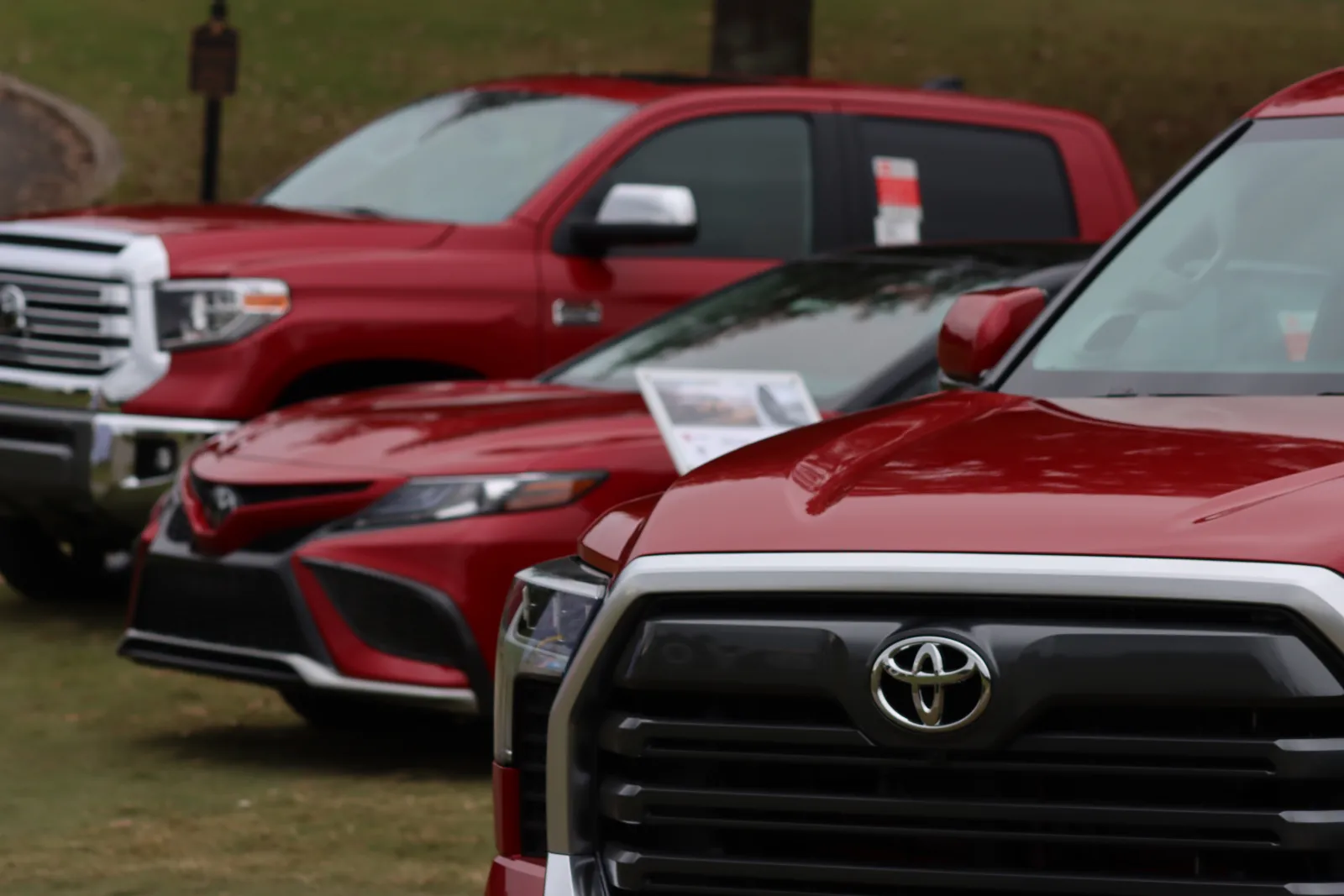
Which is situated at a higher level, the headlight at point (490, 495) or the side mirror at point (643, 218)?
the side mirror at point (643, 218)

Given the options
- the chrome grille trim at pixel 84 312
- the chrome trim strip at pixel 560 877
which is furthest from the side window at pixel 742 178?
the chrome trim strip at pixel 560 877

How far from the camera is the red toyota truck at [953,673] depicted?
9.47ft

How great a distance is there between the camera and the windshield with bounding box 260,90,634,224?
9062 mm

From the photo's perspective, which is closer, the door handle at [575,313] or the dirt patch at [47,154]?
the door handle at [575,313]

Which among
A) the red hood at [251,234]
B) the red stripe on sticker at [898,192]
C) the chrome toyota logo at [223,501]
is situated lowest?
the chrome toyota logo at [223,501]

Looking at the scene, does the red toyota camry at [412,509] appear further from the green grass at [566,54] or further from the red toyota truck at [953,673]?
the green grass at [566,54]

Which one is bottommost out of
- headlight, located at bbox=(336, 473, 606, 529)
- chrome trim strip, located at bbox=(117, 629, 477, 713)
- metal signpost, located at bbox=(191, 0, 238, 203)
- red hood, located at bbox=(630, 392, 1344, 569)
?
chrome trim strip, located at bbox=(117, 629, 477, 713)

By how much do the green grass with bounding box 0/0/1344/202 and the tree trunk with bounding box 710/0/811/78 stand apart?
1026cm

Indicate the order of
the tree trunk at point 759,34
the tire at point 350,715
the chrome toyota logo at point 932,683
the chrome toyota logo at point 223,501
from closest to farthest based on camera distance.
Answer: the chrome toyota logo at point 932,683 < the chrome toyota logo at point 223,501 < the tire at point 350,715 < the tree trunk at point 759,34

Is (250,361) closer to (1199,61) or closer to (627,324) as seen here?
(627,324)

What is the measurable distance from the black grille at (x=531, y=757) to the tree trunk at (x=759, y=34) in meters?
14.2

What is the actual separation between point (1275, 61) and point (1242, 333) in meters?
29.7

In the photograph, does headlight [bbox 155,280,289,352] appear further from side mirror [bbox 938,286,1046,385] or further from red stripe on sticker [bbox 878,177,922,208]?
side mirror [bbox 938,286,1046,385]

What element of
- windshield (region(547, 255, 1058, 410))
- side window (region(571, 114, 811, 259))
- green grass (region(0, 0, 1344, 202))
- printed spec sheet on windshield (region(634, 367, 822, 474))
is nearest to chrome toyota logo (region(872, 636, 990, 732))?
printed spec sheet on windshield (region(634, 367, 822, 474))
